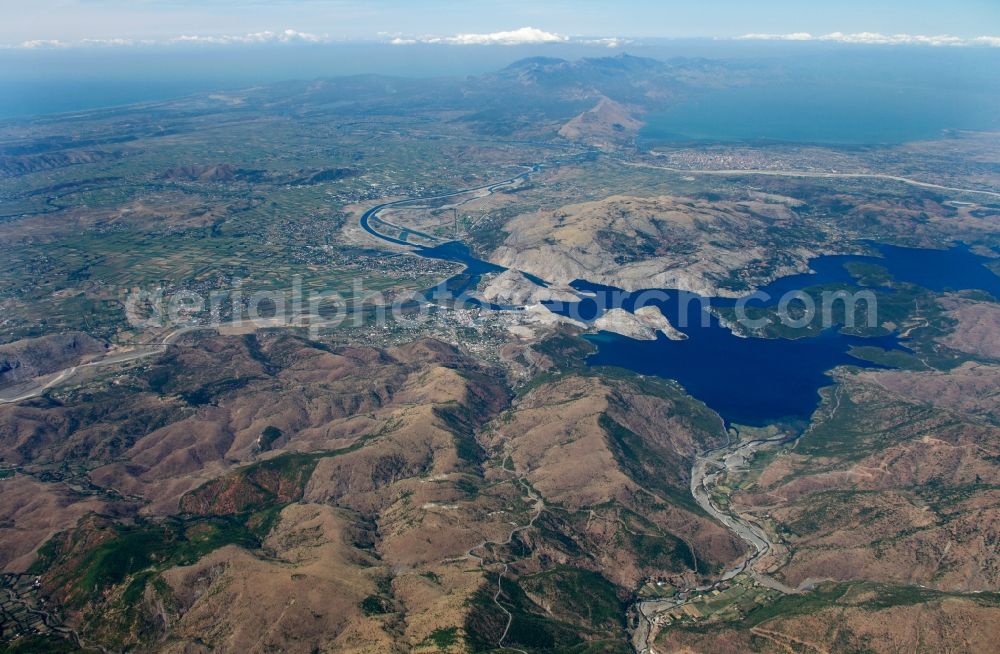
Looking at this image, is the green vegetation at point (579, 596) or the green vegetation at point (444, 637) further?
the green vegetation at point (579, 596)

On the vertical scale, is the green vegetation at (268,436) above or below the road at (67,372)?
below

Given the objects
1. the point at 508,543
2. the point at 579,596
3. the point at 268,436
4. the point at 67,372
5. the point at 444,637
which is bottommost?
the point at 579,596

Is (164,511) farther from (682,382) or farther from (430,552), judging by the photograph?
(682,382)

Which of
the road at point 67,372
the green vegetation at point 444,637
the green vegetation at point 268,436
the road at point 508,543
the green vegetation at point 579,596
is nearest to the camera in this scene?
the green vegetation at point 444,637

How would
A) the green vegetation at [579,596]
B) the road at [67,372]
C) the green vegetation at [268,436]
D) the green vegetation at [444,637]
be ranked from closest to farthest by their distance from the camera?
the green vegetation at [444,637]
the green vegetation at [579,596]
the green vegetation at [268,436]
the road at [67,372]

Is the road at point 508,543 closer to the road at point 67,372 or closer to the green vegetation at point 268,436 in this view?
the green vegetation at point 268,436

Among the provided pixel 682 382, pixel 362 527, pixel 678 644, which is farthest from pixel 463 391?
pixel 678 644

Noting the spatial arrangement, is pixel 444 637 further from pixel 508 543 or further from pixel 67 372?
pixel 67 372

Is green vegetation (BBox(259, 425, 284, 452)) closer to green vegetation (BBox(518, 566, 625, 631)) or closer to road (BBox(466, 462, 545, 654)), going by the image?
road (BBox(466, 462, 545, 654))

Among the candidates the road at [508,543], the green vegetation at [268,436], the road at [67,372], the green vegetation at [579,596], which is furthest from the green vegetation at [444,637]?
the road at [67,372]

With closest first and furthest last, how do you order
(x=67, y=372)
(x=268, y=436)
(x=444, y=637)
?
(x=444, y=637) → (x=268, y=436) → (x=67, y=372)

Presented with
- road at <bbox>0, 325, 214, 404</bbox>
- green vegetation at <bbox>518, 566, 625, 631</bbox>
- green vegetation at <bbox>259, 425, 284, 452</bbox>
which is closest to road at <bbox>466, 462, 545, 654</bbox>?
green vegetation at <bbox>518, 566, 625, 631</bbox>

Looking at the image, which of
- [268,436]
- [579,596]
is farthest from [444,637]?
[268,436]
